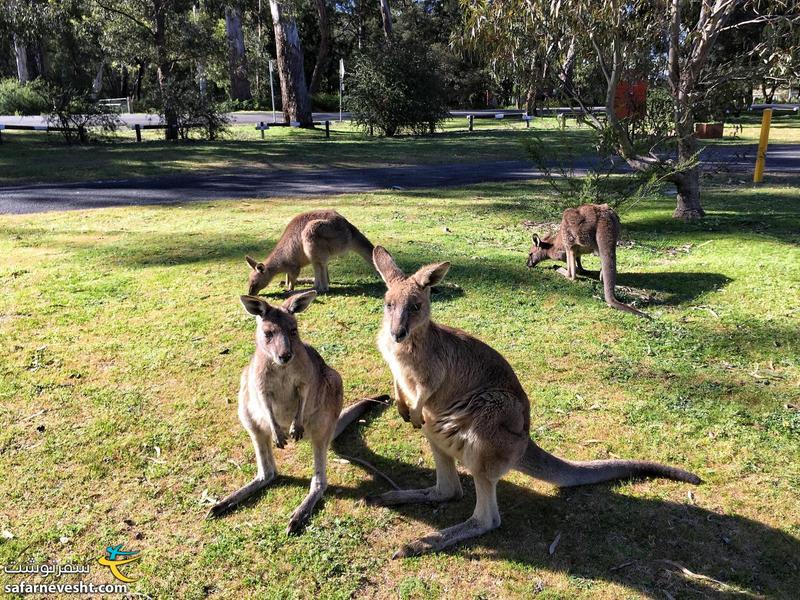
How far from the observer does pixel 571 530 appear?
8.38 ft

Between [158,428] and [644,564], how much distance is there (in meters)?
2.38

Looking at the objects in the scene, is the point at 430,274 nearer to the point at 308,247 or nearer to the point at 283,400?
the point at 283,400

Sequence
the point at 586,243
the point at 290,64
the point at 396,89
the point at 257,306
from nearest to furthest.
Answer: the point at 257,306 → the point at 586,243 → the point at 396,89 → the point at 290,64

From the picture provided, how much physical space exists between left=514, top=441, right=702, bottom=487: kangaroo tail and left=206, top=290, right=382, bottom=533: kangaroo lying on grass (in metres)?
0.86

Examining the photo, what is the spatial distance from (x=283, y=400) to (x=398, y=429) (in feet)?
2.81

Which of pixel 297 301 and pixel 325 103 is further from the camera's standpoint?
pixel 325 103

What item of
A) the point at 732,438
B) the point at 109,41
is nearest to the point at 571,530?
the point at 732,438

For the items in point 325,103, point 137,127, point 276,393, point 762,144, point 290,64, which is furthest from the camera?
point 325,103

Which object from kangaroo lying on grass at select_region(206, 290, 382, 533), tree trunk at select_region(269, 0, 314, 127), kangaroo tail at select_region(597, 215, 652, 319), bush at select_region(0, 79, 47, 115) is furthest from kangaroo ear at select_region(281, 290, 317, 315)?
bush at select_region(0, 79, 47, 115)

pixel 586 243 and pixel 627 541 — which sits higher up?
pixel 586 243

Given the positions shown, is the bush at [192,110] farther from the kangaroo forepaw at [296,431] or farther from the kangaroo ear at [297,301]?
the kangaroo forepaw at [296,431]

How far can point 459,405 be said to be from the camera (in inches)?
97.1

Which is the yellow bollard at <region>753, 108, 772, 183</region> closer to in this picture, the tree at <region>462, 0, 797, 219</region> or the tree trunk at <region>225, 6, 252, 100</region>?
the tree at <region>462, 0, 797, 219</region>

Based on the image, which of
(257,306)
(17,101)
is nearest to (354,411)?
(257,306)
